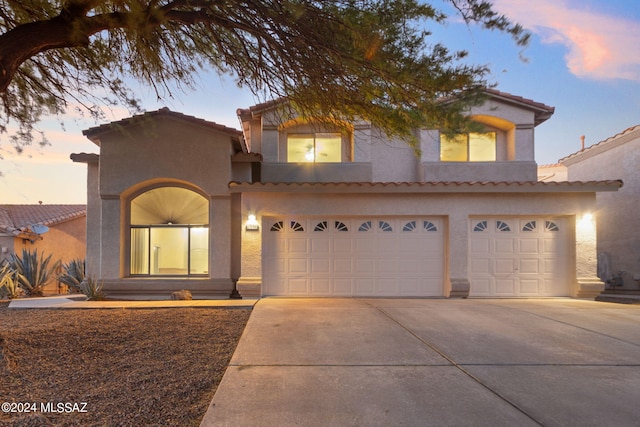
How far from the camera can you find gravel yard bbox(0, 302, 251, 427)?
347cm

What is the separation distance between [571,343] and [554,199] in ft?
18.8

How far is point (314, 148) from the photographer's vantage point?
41.2ft

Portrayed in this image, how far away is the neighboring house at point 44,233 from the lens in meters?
16.9

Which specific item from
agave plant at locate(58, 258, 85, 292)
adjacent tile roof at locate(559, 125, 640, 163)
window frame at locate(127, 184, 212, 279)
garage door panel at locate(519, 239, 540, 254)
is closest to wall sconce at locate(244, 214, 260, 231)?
window frame at locate(127, 184, 212, 279)

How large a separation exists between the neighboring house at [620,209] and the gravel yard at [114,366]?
1408 cm

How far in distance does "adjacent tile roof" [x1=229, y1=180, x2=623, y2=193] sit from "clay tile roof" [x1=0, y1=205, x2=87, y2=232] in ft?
46.8

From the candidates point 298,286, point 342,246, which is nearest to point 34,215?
point 298,286

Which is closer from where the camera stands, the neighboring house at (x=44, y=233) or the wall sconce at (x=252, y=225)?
the wall sconce at (x=252, y=225)

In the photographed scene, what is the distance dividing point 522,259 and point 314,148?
7.39m

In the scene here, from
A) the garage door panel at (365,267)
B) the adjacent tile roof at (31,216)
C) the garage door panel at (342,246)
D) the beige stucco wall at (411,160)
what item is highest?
the beige stucco wall at (411,160)

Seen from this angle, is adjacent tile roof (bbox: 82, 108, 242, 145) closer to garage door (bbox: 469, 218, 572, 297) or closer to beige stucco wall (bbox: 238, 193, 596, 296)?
beige stucco wall (bbox: 238, 193, 596, 296)

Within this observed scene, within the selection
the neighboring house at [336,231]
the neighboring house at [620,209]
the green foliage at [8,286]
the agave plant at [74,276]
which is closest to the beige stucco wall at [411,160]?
the neighboring house at [336,231]

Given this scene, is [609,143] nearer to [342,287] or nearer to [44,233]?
[342,287]

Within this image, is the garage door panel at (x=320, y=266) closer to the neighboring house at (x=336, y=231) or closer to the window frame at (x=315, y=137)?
the neighboring house at (x=336, y=231)
